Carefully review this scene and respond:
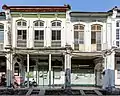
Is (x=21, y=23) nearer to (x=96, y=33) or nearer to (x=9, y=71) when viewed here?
(x=9, y=71)

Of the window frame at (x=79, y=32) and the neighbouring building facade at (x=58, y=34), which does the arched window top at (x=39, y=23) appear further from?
the window frame at (x=79, y=32)

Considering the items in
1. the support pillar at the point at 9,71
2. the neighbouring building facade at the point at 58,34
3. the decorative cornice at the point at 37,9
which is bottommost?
the support pillar at the point at 9,71

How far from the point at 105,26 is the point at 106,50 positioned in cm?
250

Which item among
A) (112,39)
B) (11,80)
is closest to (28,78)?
(11,80)

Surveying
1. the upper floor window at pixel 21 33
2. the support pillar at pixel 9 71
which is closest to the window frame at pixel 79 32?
the upper floor window at pixel 21 33

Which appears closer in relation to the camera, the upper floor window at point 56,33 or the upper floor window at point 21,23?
the upper floor window at point 56,33

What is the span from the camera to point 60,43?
32.8 metres

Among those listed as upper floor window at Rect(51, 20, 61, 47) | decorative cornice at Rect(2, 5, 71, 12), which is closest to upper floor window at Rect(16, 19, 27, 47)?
decorative cornice at Rect(2, 5, 71, 12)

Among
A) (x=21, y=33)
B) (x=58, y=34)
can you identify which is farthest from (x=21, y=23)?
(x=58, y=34)

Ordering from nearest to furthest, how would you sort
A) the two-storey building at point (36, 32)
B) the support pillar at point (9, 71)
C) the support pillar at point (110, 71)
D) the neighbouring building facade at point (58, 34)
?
the support pillar at point (110, 71) < the support pillar at point (9, 71) < the neighbouring building facade at point (58, 34) < the two-storey building at point (36, 32)

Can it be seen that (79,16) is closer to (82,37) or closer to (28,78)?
(82,37)

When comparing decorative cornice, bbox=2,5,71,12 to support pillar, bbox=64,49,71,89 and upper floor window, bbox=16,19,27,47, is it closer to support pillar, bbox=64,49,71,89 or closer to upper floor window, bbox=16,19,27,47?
upper floor window, bbox=16,19,27,47

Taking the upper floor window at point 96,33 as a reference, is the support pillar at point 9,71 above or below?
below

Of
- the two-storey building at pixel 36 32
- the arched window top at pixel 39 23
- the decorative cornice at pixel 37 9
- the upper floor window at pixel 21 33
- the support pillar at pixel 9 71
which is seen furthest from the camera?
the arched window top at pixel 39 23
